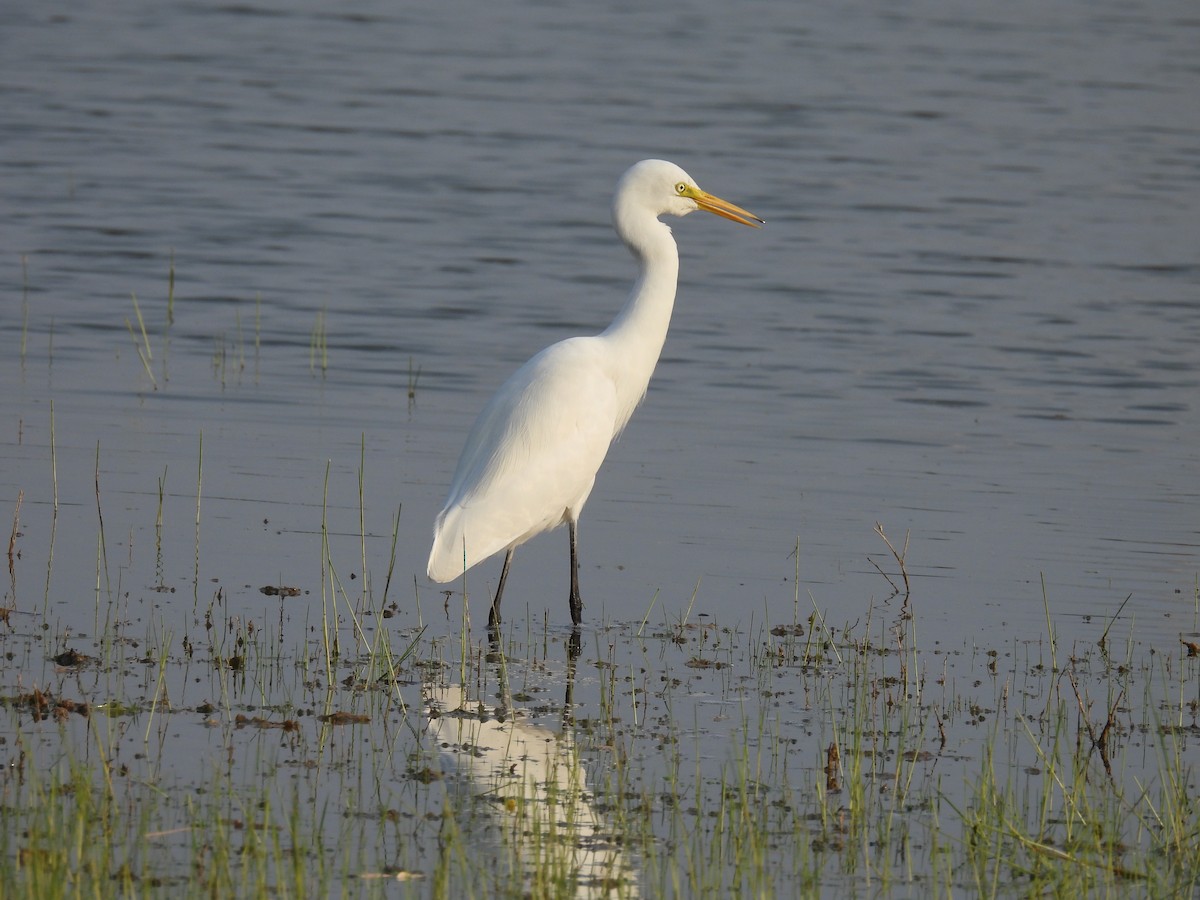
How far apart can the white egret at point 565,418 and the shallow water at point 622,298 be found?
1.23 ft

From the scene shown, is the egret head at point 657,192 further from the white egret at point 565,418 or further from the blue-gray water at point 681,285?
the blue-gray water at point 681,285

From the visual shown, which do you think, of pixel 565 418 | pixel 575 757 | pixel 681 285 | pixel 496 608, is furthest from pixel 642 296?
pixel 681 285

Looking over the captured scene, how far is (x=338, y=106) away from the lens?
21.7 m

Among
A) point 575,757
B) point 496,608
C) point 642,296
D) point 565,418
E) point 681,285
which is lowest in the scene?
point 575,757

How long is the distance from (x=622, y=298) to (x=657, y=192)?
268 inches

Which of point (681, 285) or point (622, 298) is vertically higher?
point (681, 285)

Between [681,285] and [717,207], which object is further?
[681,285]

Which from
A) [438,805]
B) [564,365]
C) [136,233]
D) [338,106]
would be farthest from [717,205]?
[338,106]

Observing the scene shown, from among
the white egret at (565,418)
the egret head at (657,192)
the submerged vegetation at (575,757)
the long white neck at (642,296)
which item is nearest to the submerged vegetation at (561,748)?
the submerged vegetation at (575,757)

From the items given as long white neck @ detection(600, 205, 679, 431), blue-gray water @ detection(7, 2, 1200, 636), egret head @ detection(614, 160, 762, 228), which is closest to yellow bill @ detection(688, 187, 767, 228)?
egret head @ detection(614, 160, 762, 228)

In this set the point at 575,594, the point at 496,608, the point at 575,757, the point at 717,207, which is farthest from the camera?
the point at 717,207

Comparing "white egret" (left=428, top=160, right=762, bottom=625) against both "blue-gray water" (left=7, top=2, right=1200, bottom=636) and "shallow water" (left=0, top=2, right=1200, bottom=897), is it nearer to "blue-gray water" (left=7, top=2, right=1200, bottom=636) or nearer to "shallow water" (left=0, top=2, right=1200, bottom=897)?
"shallow water" (left=0, top=2, right=1200, bottom=897)

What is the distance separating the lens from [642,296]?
24.6 ft

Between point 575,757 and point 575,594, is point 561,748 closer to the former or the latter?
point 575,757
